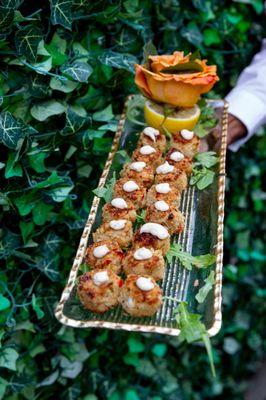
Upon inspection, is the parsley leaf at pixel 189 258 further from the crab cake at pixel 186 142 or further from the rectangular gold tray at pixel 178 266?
the crab cake at pixel 186 142

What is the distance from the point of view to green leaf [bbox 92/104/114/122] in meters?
2.00

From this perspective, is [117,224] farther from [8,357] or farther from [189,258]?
[8,357]

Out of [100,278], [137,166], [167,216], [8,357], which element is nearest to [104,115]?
[137,166]

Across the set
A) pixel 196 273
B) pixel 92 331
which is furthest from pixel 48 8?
pixel 92 331

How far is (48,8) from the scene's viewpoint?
5.65 feet

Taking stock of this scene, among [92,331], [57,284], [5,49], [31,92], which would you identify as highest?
[5,49]

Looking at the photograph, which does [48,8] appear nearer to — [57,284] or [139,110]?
[139,110]

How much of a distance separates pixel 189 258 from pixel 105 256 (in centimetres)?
25

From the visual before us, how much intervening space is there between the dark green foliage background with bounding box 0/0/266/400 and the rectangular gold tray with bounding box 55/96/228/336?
6.4 inches

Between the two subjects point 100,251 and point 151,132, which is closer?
point 100,251

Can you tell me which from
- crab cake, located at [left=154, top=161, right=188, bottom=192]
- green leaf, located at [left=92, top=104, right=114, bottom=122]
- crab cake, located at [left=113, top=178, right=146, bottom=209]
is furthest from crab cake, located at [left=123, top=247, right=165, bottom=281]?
green leaf, located at [left=92, top=104, right=114, bottom=122]

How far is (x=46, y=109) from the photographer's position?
1.77 metres

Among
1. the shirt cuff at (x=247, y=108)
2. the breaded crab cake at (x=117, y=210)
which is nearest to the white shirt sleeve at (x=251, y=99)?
the shirt cuff at (x=247, y=108)

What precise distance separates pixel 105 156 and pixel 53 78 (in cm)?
41
